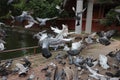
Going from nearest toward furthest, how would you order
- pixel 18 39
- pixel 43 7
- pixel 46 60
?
pixel 46 60 < pixel 18 39 < pixel 43 7

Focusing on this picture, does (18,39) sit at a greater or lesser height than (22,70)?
lesser

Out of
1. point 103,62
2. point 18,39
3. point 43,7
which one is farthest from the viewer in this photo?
point 43,7

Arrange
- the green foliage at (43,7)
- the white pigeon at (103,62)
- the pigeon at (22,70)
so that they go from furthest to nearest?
the green foliage at (43,7), the white pigeon at (103,62), the pigeon at (22,70)

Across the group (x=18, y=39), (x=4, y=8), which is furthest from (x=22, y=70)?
(x=4, y=8)

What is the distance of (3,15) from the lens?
3797 cm

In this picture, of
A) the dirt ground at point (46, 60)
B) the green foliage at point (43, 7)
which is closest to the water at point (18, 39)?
the green foliage at point (43, 7)

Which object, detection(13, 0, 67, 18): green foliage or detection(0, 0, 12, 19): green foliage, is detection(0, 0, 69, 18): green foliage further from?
detection(0, 0, 12, 19): green foliage

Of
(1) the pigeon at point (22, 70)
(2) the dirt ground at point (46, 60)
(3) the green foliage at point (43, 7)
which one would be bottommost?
(3) the green foliage at point (43, 7)

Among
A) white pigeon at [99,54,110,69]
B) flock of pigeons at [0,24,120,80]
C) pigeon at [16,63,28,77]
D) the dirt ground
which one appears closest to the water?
the dirt ground

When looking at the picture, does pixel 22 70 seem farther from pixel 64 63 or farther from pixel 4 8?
pixel 4 8

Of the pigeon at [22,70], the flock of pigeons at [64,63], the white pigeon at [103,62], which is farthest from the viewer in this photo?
the white pigeon at [103,62]

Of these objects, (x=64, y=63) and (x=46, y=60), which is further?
(x=46, y=60)

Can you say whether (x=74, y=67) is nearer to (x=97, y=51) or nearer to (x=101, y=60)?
(x=101, y=60)

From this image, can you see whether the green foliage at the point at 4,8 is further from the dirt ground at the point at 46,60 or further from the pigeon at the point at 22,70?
the pigeon at the point at 22,70
